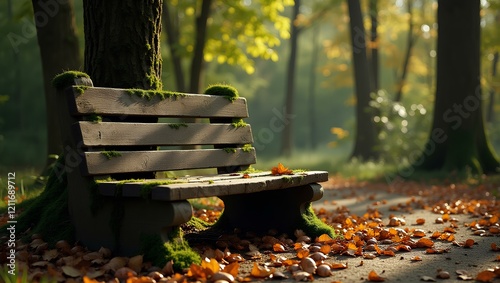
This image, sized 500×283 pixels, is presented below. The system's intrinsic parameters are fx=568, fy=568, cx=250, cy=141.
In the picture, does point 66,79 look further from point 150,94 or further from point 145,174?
point 145,174

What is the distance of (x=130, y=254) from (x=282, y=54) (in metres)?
49.1

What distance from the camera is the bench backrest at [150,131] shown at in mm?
4066

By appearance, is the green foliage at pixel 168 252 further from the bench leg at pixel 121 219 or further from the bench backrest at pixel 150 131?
the bench backrest at pixel 150 131

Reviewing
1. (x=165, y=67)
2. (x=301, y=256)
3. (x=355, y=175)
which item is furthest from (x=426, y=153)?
(x=165, y=67)

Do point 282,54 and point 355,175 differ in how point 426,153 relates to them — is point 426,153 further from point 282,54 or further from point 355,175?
point 282,54

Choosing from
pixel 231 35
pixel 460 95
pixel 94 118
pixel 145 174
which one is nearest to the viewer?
pixel 94 118

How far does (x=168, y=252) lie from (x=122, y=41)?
202 centimetres

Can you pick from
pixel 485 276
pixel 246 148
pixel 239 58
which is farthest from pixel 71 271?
pixel 239 58

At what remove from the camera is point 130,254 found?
3924mm

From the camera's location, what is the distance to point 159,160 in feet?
14.6

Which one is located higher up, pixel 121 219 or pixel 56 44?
pixel 56 44

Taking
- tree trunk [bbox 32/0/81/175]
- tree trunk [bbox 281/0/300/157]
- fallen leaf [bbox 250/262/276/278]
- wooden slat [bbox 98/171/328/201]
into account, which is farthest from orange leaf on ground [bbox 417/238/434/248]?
tree trunk [bbox 281/0/300/157]

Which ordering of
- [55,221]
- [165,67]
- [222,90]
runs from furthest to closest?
[165,67], [222,90], [55,221]

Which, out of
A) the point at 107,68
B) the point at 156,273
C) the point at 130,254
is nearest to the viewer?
the point at 156,273
